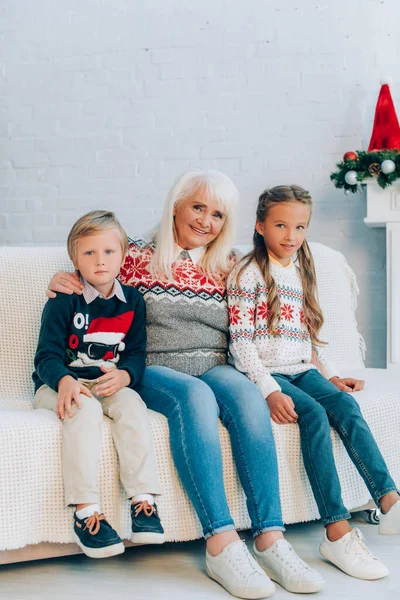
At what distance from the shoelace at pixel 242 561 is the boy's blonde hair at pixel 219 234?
0.74m

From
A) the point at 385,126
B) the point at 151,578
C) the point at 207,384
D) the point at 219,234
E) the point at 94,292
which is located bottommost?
the point at 151,578

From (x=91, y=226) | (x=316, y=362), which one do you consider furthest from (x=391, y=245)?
(x=91, y=226)

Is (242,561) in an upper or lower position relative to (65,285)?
lower

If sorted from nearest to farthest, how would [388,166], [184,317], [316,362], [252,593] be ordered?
[252,593], [184,317], [316,362], [388,166]

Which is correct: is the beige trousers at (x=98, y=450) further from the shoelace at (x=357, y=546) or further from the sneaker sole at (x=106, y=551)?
the shoelace at (x=357, y=546)

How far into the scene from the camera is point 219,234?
205 centimetres

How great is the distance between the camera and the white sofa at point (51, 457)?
1.58 m

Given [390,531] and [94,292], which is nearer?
[390,531]

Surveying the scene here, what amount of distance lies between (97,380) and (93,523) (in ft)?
1.19

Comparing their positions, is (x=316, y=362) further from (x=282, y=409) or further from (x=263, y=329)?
(x=282, y=409)

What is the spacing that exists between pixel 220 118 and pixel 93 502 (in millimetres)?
2038

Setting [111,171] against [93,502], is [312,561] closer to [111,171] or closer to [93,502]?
[93,502]

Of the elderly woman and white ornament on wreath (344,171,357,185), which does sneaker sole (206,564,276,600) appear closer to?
the elderly woman

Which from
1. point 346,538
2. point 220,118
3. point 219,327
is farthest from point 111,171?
point 346,538
